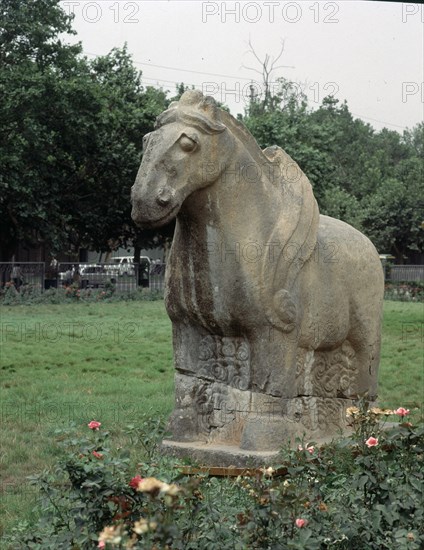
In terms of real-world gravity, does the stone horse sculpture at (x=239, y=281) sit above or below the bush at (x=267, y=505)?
above

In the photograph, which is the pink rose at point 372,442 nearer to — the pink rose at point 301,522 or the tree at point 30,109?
the pink rose at point 301,522

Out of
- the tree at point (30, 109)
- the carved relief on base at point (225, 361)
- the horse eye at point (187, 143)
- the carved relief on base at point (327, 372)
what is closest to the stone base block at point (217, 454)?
the carved relief on base at point (225, 361)

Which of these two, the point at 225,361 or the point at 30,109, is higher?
the point at 30,109

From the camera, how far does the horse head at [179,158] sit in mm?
6023

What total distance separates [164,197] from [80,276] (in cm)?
1896

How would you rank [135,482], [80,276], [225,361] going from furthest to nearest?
1. [80,276]
2. [225,361]
3. [135,482]

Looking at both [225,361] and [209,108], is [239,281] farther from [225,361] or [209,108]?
[209,108]

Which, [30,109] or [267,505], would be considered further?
[30,109]

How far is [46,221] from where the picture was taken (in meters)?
27.0

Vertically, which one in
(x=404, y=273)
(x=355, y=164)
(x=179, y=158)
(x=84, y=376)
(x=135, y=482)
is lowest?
(x=84, y=376)

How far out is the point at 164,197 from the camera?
6004 mm

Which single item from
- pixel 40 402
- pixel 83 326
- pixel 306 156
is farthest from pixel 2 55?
pixel 40 402

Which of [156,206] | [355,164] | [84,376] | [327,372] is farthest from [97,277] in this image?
[355,164]

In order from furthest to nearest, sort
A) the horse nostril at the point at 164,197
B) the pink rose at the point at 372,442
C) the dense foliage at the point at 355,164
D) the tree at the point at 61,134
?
the dense foliage at the point at 355,164 < the tree at the point at 61,134 < the horse nostril at the point at 164,197 < the pink rose at the point at 372,442
